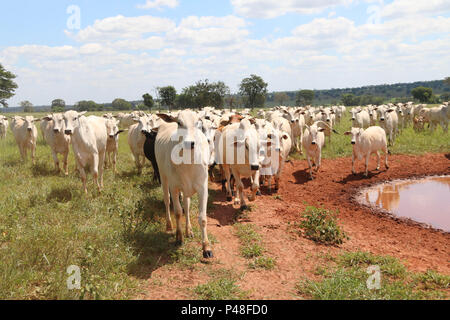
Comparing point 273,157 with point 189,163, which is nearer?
point 189,163

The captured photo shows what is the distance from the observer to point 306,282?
4.97m

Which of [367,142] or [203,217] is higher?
[367,142]

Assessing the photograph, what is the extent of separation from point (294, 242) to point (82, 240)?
13.6 feet

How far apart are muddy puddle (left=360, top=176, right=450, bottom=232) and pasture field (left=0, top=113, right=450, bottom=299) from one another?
11.8 ft

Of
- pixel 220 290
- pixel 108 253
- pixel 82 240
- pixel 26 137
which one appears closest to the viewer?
pixel 220 290

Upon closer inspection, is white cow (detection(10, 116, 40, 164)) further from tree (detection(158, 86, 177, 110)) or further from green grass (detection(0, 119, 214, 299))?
tree (detection(158, 86, 177, 110))

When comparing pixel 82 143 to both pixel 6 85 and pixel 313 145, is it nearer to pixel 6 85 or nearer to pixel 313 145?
pixel 313 145

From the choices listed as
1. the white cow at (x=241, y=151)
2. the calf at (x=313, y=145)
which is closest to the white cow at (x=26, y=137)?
the white cow at (x=241, y=151)

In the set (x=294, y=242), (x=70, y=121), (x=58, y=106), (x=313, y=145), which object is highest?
(x=58, y=106)

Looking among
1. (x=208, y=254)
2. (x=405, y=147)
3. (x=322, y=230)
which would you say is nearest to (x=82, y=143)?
(x=208, y=254)

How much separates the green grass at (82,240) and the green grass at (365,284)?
83.8 inches

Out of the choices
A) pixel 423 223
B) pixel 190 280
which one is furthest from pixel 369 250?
pixel 190 280

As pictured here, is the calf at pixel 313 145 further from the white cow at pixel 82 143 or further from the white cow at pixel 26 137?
the white cow at pixel 26 137

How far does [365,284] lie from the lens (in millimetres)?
4770
